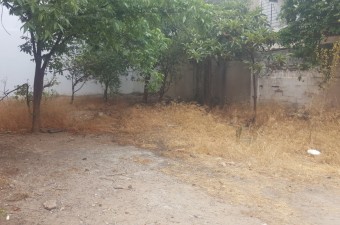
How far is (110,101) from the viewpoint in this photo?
11.0 m

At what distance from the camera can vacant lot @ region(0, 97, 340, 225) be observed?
3.55 meters

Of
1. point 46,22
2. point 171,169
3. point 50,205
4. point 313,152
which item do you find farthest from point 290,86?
point 50,205

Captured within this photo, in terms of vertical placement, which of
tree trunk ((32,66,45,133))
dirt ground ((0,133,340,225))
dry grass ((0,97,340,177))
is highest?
tree trunk ((32,66,45,133))

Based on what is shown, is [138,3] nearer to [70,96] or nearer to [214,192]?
[214,192]

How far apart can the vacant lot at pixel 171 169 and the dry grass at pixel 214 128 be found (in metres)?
0.02

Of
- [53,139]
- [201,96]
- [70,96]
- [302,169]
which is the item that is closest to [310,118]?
[302,169]

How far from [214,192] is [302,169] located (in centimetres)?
167

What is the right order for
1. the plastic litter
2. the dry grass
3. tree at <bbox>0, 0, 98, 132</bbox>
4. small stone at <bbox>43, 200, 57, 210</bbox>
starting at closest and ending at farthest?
small stone at <bbox>43, 200, 57, 210</bbox>
tree at <bbox>0, 0, 98, 132</bbox>
the dry grass
the plastic litter

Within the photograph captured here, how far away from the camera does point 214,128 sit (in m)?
7.50

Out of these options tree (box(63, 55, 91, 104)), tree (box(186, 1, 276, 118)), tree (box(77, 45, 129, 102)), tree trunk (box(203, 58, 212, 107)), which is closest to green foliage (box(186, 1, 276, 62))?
tree (box(186, 1, 276, 118))

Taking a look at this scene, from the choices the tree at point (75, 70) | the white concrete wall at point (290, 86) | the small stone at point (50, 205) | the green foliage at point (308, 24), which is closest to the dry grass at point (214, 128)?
the white concrete wall at point (290, 86)

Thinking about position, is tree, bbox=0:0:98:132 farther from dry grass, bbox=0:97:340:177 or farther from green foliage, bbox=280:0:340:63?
green foliage, bbox=280:0:340:63

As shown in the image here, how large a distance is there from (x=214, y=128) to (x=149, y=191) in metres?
3.69

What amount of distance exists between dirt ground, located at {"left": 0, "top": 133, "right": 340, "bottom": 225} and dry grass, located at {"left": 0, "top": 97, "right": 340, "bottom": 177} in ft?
1.73
